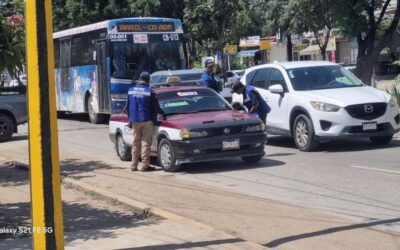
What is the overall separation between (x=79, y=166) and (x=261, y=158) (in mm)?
3613

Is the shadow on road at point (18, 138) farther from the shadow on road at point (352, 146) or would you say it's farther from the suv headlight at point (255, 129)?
the suv headlight at point (255, 129)

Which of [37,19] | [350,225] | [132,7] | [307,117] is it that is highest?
[132,7]

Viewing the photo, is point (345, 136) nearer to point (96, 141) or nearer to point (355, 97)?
point (355, 97)

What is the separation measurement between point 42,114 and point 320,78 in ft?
35.5

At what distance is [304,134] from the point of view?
14.2m

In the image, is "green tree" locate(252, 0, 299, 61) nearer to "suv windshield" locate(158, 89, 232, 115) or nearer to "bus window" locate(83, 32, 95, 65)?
"bus window" locate(83, 32, 95, 65)

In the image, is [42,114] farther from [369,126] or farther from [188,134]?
[369,126]

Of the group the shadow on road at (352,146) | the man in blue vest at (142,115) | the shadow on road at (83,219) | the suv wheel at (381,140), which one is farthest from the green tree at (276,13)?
the shadow on road at (83,219)

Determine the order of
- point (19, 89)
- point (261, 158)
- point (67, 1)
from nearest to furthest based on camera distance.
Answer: point (261, 158)
point (19, 89)
point (67, 1)

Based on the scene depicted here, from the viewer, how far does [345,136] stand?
13.6 m

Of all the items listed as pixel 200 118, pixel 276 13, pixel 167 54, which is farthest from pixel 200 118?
pixel 276 13

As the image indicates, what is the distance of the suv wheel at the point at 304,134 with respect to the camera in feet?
45.8

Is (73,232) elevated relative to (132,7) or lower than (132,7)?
lower

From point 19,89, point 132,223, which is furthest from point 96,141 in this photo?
point 132,223
